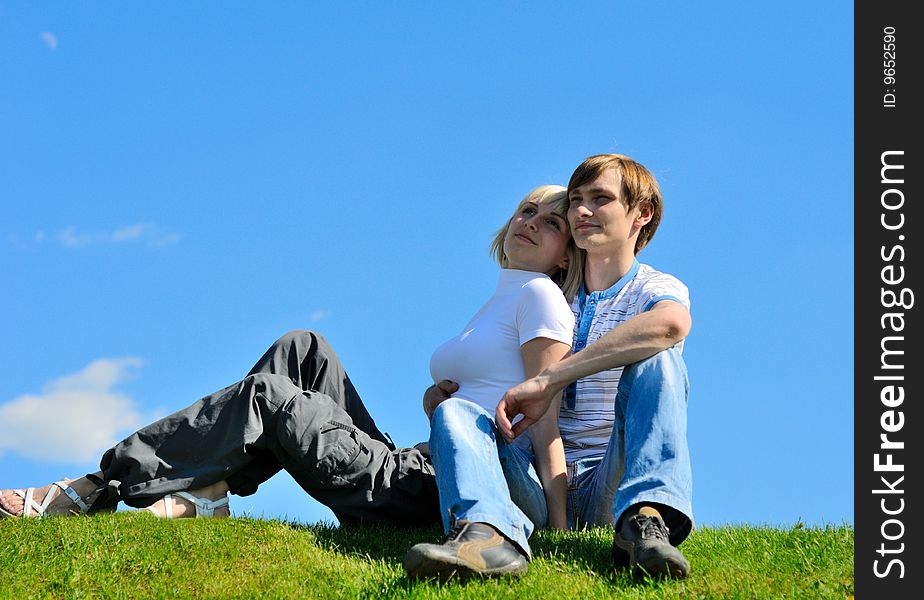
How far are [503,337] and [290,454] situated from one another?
1.47 metres

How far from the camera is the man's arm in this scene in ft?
17.2

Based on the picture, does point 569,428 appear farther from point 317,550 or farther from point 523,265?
point 317,550

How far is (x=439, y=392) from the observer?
625cm

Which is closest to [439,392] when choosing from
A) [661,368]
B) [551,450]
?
[551,450]

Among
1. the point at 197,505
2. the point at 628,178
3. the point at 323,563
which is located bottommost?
the point at 323,563

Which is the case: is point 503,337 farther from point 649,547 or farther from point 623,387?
point 649,547

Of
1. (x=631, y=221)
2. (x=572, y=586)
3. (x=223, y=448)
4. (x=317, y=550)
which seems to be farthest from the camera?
(x=631, y=221)

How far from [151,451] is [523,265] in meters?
2.62

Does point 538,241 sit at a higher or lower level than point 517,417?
higher

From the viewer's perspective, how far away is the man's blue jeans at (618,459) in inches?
191

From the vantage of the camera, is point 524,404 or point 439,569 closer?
point 439,569
